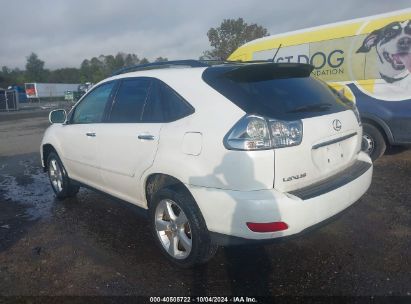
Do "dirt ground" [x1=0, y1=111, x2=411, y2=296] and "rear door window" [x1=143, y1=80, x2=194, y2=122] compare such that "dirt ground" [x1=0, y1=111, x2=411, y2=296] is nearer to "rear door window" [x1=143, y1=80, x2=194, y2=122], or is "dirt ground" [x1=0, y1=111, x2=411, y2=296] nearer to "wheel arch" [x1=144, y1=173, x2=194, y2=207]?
"wheel arch" [x1=144, y1=173, x2=194, y2=207]

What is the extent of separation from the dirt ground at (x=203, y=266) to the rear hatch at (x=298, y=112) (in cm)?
49

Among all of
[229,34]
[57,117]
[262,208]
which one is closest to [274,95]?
[262,208]

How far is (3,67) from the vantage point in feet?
339

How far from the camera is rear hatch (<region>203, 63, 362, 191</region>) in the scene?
2613 millimetres

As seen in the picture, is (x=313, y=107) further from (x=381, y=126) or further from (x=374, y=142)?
(x=374, y=142)

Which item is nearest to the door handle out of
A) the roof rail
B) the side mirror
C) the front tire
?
the front tire

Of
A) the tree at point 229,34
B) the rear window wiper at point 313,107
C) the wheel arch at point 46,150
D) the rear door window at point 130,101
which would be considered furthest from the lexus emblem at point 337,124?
the tree at point 229,34

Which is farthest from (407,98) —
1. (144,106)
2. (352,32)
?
(144,106)

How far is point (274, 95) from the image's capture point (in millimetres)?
2838

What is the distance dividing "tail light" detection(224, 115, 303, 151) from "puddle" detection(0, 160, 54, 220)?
3244 millimetres

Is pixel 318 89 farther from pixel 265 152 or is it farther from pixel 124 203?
pixel 124 203

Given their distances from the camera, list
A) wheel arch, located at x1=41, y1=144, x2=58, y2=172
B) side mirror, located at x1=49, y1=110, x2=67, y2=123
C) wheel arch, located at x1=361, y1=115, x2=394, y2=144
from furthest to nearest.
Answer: wheel arch, located at x1=361, y1=115, x2=394, y2=144 < wheel arch, located at x1=41, y1=144, x2=58, y2=172 < side mirror, located at x1=49, y1=110, x2=67, y2=123

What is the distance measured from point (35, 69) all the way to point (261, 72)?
115 m

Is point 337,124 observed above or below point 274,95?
below
